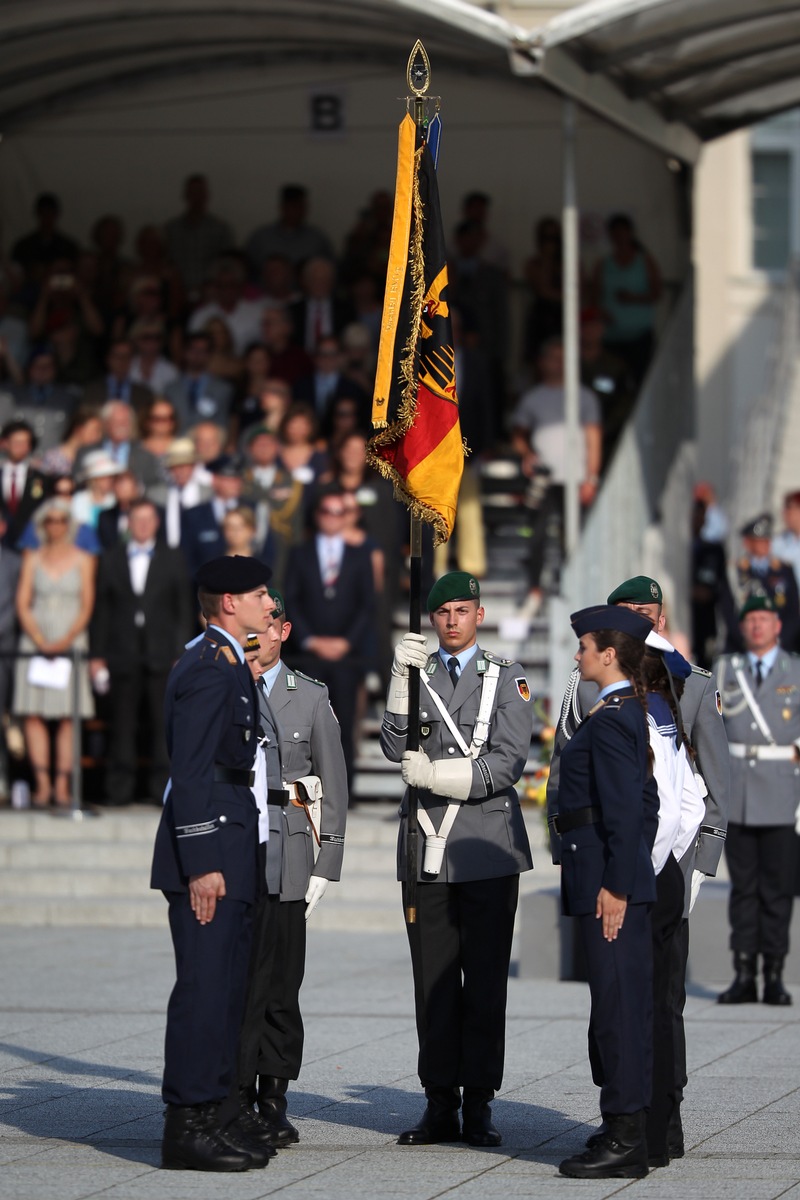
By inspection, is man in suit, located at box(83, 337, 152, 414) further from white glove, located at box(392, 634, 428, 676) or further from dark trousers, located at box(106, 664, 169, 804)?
white glove, located at box(392, 634, 428, 676)

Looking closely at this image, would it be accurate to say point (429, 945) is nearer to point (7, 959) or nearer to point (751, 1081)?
point (751, 1081)

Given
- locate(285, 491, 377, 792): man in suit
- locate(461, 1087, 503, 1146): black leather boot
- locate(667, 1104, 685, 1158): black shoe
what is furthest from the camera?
locate(285, 491, 377, 792): man in suit

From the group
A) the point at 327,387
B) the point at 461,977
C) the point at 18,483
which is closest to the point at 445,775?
the point at 461,977

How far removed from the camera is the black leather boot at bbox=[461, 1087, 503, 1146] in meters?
7.48

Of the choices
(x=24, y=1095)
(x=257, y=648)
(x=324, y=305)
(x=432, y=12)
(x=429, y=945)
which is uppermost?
(x=432, y=12)

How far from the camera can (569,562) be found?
15812mm

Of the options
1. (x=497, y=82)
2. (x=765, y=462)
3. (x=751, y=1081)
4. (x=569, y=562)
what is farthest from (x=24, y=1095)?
(x=765, y=462)

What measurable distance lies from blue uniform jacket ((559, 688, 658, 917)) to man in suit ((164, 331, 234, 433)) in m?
11.4

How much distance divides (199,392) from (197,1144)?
11.9 meters

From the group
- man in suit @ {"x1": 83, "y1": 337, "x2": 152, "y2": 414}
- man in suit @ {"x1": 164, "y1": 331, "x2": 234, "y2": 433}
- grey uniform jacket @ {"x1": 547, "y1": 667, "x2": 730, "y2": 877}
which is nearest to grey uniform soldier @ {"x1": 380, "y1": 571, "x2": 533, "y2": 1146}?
grey uniform jacket @ {"x1": 547, "y1": 667, "x2": 730, "y2": 877}

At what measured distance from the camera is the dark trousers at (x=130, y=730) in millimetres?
15422

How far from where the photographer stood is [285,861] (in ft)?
25.5

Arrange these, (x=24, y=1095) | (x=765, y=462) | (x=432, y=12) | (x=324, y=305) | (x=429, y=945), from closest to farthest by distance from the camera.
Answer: (x=429, y=945) → (x=24, y=1095) → (x=432, y=12) → (x=324, y=305) → (x=765, y=462)

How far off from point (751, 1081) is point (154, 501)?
885cm
